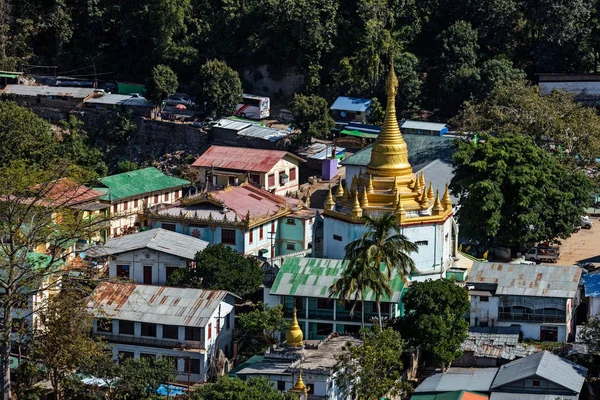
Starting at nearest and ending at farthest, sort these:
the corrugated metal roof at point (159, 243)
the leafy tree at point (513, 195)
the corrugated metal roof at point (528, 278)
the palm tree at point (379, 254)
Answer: the palm tree at point (379, 254), the corrugated metal roof at point (528, 278), the corrugated metal roof at point (159, 243), the leafy tree at point (513, 195)

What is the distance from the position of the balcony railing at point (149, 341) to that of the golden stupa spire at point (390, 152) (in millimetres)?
11792

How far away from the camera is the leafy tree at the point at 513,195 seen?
72062mm

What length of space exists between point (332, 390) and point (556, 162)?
22.5 m

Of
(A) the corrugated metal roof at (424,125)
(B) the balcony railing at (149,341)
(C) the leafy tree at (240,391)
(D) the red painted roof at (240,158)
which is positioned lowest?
(B) the balcony railing at (149,341)

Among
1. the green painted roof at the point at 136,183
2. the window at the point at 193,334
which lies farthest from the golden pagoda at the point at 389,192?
the green painted roof at the point at 136,183

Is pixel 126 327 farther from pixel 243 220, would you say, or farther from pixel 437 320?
pixel 437 320

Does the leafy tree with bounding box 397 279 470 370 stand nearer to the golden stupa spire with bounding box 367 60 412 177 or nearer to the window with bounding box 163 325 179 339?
the golden stupa spire with bounding box 367 60 412 177

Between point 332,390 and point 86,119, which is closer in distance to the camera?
point 332,390

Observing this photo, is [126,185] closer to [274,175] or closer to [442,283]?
[274,175]

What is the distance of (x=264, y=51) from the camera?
103125 millimetres

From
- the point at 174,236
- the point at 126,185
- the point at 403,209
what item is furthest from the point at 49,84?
the point at 403,209

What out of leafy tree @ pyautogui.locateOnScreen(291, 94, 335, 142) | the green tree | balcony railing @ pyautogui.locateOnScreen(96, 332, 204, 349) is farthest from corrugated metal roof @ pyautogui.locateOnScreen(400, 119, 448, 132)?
balcony railing @ pyautogui.locateOnScreen(96, 332, 204, 349)

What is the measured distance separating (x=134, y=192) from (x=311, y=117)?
42.3 ft

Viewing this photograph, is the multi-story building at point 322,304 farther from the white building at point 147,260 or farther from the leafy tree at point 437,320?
the white building at point 147,260
